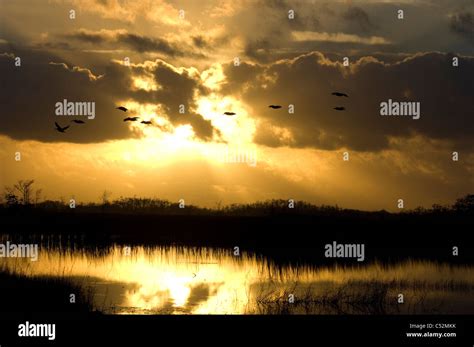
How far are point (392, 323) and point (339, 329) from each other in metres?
1.45

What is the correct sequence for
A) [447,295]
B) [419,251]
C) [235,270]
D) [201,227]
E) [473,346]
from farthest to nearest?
[201,227] → [419,251] → [235,270] → [447,295] → [473,346]

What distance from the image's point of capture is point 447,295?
2617 centimetres

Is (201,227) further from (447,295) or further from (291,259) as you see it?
(447,295)

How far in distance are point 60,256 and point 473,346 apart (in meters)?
21.7

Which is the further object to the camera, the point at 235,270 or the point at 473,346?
the point at 235,270

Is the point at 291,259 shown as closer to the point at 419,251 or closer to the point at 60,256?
the point at 419,251

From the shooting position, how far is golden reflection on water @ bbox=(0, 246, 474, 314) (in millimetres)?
24328

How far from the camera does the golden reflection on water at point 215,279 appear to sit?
24.3 meters

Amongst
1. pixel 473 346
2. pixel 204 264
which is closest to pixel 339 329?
pixel 473 346

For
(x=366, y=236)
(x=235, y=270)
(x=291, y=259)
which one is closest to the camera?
(x=235, y=270)

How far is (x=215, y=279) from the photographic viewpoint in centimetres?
2931

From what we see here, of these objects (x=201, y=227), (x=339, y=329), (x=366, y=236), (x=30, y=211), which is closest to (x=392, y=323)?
(x=339, y=329)

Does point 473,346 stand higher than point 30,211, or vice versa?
point 30,211

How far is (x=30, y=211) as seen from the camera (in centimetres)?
5638
